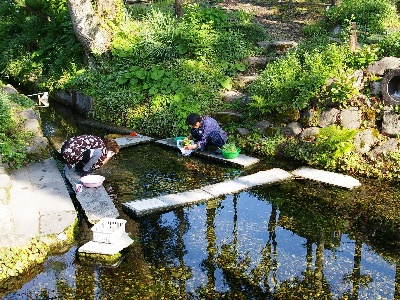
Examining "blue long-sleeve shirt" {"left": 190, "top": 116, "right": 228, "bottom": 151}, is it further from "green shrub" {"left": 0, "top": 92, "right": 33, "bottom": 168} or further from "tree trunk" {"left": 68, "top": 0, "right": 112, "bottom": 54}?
"tree trunk" {"left": 68, "top": 0, "right": 112, "bottom": 54}

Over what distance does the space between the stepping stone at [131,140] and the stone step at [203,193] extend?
299 centimetres

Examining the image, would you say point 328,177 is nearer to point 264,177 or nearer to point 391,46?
point 264,177

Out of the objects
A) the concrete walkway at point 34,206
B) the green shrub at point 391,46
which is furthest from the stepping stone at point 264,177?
the green shrub at point 391,46

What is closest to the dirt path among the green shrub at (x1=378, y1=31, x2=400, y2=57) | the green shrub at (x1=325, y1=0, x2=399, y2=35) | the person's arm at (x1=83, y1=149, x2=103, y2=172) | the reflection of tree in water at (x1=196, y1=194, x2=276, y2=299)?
the green shrub at (x1=325, y1=0, x2=399, y2=35)

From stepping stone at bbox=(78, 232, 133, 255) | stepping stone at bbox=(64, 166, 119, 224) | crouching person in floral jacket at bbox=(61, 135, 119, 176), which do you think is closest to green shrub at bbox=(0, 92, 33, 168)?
crouching person in floral jacket at bbox=(61, 135, 119, 176)

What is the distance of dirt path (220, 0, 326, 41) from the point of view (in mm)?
16312

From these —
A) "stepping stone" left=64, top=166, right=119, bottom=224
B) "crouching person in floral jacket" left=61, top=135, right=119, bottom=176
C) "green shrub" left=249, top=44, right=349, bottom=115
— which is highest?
"green shrub" left=249, top=44, right=349, bottom=115

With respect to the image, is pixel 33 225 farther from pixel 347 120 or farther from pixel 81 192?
pixel 347 120

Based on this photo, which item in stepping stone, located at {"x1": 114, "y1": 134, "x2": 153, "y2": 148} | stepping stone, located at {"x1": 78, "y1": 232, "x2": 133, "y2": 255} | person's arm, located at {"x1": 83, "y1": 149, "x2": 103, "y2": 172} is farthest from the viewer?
stepping stone, located at {"x1": 114, "y1": 134, "x2": 153, "y2": 148}

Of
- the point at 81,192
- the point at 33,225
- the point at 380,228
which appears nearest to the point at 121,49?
the point at 81,192

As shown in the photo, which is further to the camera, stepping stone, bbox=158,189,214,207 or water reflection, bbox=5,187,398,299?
stepping stone, bbox=158,189,214,207

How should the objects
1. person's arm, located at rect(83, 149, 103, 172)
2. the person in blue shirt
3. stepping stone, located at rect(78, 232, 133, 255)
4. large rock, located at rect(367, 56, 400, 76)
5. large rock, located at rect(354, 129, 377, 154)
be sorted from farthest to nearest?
the person in blue shirt → large rock, located at rect(367, 56, 400, 76) → large rock, located at rect(354, 129, 377, 154) → person's arm, located at rect(83, 149, 103, 172) → stepping stone, located at rect(78, 232, 133, 255)

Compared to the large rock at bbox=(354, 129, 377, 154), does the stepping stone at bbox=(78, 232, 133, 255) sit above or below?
below

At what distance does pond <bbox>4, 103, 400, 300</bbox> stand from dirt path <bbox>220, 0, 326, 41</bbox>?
8392mm
